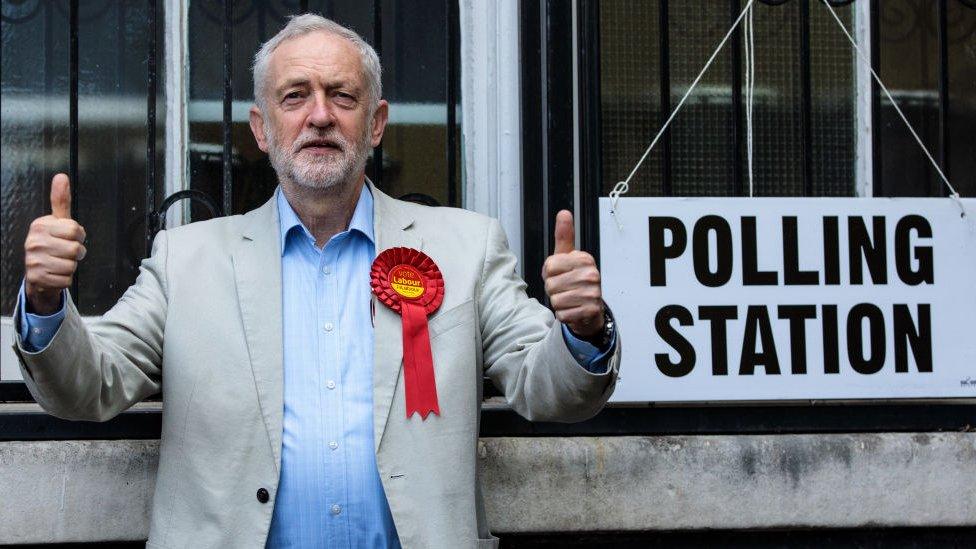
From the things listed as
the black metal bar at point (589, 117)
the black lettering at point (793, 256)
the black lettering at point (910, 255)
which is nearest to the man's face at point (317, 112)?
the black metal bar at point (589, 117)

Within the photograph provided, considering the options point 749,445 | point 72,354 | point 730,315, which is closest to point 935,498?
point 749,445

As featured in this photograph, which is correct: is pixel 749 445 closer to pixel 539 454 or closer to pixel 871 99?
pixel 539 454

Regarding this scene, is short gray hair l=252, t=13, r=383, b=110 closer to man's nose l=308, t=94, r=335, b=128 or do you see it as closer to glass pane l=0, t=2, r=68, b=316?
man's nose l=308, t=94, r=335, b=128

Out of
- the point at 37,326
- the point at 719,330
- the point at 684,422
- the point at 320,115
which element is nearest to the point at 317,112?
the point at 320,115

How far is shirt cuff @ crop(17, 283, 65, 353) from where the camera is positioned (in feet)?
7.66

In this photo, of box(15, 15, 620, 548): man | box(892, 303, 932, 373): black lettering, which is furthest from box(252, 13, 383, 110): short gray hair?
box(892, 303, 932, 373): black lettering

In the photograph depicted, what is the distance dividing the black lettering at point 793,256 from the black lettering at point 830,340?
0.10 metres

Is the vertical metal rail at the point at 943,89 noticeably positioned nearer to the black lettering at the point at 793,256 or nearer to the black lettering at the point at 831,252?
the black lettering at the point at 831,252

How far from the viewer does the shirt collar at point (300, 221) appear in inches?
115

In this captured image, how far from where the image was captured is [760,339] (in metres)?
3.52

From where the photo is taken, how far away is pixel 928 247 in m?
3.60

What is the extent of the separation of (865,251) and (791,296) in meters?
0.27

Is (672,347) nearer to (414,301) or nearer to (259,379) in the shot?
(414,301)

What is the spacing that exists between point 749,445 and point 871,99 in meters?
1.22
